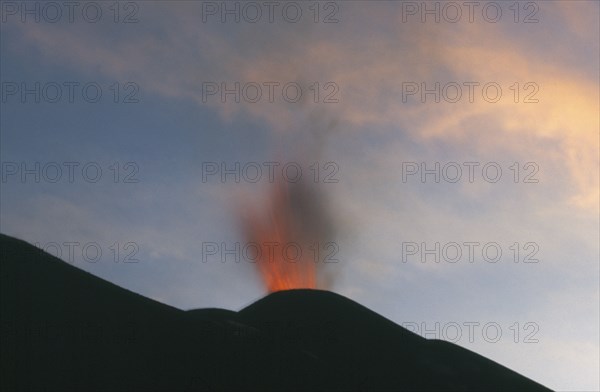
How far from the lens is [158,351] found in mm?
80312

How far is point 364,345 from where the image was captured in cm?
11656

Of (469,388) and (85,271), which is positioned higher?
(85,271)

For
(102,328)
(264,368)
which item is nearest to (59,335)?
(102,328)

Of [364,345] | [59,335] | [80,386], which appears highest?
[364,345]

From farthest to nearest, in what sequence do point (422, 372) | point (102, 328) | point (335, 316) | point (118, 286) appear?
1. point (335, 316)
2. point (422, 372)
3. point (118, 286)
4. point (102, 328)

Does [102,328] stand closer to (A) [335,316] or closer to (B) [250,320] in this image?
(B) [250,320]

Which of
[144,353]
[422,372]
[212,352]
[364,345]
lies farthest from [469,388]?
[144,353]

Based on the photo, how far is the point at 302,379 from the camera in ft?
279

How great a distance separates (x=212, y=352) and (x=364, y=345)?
3859cm

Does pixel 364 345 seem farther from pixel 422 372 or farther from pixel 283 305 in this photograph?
pixel 283 305

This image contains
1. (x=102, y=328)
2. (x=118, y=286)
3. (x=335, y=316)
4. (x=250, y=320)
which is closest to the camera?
(x=102, y=328)

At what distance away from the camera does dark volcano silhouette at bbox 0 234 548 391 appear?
72250 millimetres

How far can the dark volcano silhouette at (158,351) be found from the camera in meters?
72.2

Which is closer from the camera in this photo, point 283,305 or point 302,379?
point 302,379
